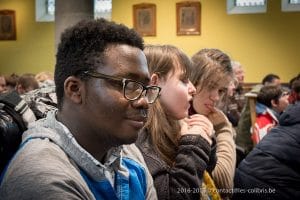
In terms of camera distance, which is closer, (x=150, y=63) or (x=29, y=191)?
(x=29, y=191)

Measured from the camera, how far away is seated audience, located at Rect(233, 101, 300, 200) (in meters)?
3.39

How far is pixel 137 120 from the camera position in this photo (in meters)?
1.63

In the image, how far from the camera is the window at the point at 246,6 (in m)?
11.5

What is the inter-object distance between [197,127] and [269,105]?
3546mm

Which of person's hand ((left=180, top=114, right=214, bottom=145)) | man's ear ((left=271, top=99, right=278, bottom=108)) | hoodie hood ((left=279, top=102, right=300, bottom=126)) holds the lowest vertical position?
man's ear ((left=271, top=99, right=278, bottom=108))

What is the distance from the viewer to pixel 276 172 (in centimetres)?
340

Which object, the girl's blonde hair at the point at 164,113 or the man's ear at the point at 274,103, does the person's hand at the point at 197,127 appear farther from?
the man's ear at the point at 274,103

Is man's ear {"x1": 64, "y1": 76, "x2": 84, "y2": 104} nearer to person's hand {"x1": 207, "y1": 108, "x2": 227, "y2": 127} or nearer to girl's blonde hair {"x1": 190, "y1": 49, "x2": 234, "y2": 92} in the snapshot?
girl's blonde hair {"x1": 190, "y1": 49, "x2": 234, "y2": 92}

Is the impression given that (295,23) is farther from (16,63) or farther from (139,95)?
(139,95)

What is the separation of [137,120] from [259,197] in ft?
6.82

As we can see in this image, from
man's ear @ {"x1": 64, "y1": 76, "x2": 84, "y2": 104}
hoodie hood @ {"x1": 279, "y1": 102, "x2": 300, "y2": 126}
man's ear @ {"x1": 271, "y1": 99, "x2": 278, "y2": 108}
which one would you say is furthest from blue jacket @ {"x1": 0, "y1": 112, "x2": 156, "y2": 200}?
man's ear @ {"x1": 271, "y1": 99, "x2": 278, "y2": 108}

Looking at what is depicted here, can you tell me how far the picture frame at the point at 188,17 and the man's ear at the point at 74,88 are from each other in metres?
10.2

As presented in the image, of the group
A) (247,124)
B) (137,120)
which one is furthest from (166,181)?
(247,124)

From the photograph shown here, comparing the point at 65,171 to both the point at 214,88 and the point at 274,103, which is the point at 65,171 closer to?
the point at 214,88
